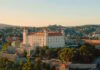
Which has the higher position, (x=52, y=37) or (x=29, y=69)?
(x=52, y=37)

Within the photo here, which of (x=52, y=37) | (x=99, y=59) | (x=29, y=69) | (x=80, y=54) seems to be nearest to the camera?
(x=29, y=69)

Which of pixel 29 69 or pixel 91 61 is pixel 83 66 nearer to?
pixel 91 61

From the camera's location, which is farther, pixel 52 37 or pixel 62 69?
pixel 52 37

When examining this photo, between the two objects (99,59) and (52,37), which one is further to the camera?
(52,37)

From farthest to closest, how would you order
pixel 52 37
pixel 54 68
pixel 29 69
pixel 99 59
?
pixel 52 37, pixel 99 59, pixel 54 68, pixel 29 69

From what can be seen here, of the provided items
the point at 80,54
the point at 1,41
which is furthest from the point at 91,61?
the point at 1,41

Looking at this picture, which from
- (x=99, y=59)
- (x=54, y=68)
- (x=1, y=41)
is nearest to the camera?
(x=54, y=68)

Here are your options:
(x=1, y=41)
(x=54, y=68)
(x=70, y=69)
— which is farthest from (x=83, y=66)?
(x=1, y=41)

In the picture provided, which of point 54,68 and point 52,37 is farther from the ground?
point 52,37

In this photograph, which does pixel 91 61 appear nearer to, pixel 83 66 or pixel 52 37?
pixel 83 66
